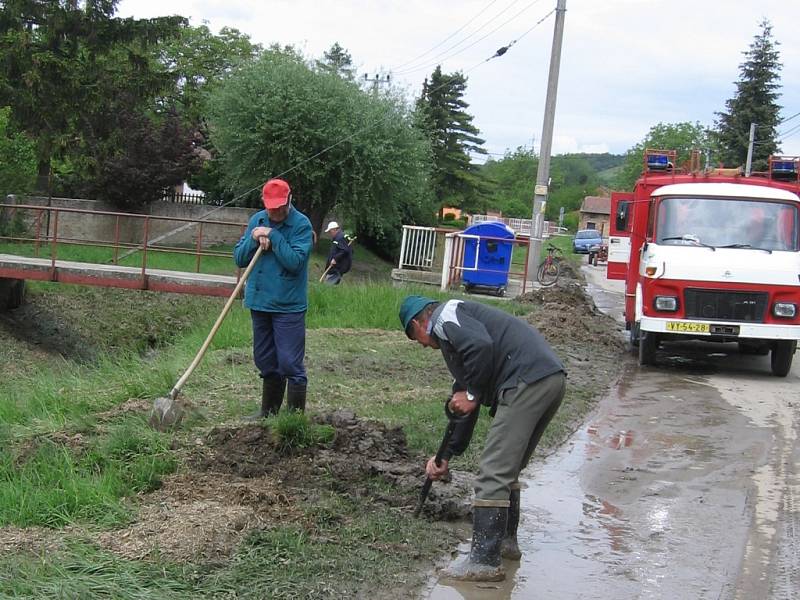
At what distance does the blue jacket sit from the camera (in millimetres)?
7266

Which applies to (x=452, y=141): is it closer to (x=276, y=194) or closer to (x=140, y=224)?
(x=140, y=224)

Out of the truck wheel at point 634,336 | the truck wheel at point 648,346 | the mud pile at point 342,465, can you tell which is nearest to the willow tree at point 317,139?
the truck wheel at point 634,336

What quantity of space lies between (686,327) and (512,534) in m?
7.17

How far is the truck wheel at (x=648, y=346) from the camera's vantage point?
12.4 m

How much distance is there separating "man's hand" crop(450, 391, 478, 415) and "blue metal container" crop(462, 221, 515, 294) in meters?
14.5

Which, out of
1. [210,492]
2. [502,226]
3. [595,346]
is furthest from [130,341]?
[210,492]

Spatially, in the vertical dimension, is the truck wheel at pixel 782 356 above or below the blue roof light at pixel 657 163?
below

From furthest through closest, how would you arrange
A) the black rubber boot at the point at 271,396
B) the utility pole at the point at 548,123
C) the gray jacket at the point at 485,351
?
the utility pole at the point at 548,123 < the black rubber boot at the point at 271,396 < the gray jacket at the point at 485,351

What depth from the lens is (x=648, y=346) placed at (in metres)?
12.5

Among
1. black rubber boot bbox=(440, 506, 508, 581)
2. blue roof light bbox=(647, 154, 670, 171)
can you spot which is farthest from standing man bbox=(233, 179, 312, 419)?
blue roof light bbox=(647, 154, 670, 171)

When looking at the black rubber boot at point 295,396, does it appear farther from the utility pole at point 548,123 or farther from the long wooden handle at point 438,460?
the utility pole at point 548,123

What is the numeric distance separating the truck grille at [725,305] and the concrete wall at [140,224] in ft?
59.7

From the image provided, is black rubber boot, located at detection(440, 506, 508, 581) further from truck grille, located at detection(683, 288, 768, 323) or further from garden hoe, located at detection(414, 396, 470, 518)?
truck grille, located at detection(683, 288, 768, 323)

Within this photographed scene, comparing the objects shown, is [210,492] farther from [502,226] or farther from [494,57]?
[494,57]
